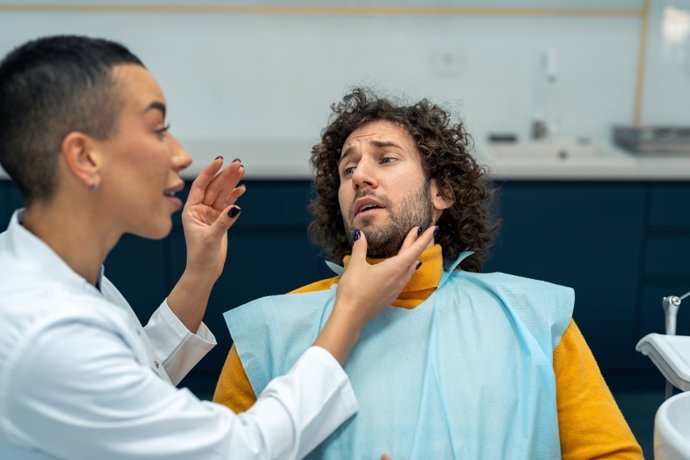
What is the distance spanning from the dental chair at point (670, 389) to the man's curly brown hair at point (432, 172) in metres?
0.43

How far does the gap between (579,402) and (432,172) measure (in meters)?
0.57

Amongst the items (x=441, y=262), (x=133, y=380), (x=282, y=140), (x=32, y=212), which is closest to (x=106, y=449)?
(x=133, y=380)

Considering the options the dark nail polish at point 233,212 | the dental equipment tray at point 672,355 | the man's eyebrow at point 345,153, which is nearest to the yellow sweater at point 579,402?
the dental equipment tray at point 672,355

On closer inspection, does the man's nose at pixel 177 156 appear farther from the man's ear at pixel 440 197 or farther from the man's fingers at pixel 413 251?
the man's ear at pixel 440 197

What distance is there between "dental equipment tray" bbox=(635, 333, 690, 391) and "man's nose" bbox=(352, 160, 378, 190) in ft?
1.97

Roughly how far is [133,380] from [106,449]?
10 cm

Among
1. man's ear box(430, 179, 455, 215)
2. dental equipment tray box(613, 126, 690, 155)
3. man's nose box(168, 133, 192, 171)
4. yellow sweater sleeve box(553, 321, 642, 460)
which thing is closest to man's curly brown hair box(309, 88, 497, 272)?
man's ear box(430, 179, 455, 215)

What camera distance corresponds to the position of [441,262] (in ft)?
5.61

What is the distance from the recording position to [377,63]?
348 centimetres

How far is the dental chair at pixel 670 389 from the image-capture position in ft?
3.38

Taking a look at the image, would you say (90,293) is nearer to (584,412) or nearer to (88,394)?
(88,394)

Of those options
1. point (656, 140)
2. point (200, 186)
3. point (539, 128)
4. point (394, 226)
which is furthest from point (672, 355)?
point (539, 128)

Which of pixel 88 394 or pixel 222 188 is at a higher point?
pixel 222 188

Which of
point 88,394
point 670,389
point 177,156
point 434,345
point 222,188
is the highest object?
point 177,156
